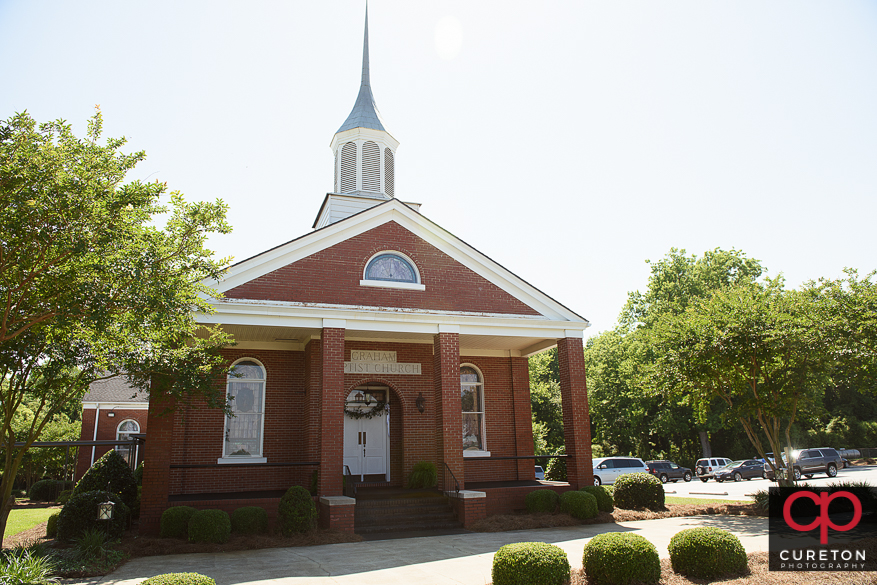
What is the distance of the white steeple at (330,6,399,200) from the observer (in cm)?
2062

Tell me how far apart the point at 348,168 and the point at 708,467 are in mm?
31656

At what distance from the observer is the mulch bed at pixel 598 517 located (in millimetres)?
13227

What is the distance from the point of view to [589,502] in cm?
1398

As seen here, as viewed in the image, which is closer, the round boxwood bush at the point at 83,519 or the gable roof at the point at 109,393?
the round boxwood bush at the point at 83,519

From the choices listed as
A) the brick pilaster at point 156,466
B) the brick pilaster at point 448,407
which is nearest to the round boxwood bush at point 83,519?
the brick pilaster at point 156,466

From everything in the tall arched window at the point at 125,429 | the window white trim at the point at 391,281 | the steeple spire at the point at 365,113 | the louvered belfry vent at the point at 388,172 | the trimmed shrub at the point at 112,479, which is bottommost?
the trimmed shrub at the point at 112,479

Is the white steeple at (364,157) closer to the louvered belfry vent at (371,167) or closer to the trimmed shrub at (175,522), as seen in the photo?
the louvered belfry vent at (371,167)

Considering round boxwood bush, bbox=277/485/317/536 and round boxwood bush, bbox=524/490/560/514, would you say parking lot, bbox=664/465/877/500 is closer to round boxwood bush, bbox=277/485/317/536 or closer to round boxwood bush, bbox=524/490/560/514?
round boxwood bush, bbox=524/490/560/514

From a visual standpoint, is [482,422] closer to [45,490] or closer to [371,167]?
[371,167]

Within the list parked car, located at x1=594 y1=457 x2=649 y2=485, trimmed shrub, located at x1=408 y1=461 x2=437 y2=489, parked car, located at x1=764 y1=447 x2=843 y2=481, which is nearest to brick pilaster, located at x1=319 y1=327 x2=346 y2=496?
trimmed shrub, located at x1=408 y1=461 x2=437 y2=489

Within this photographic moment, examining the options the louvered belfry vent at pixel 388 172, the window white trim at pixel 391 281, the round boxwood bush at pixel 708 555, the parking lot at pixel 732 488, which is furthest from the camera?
the parking lot at pixel 732 488

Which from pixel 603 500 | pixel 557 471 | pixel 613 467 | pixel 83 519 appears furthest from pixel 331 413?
pixel 613 467

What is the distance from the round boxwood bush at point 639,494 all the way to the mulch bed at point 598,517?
278mm

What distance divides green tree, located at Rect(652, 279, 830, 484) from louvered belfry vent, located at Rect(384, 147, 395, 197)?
35.3 ft
